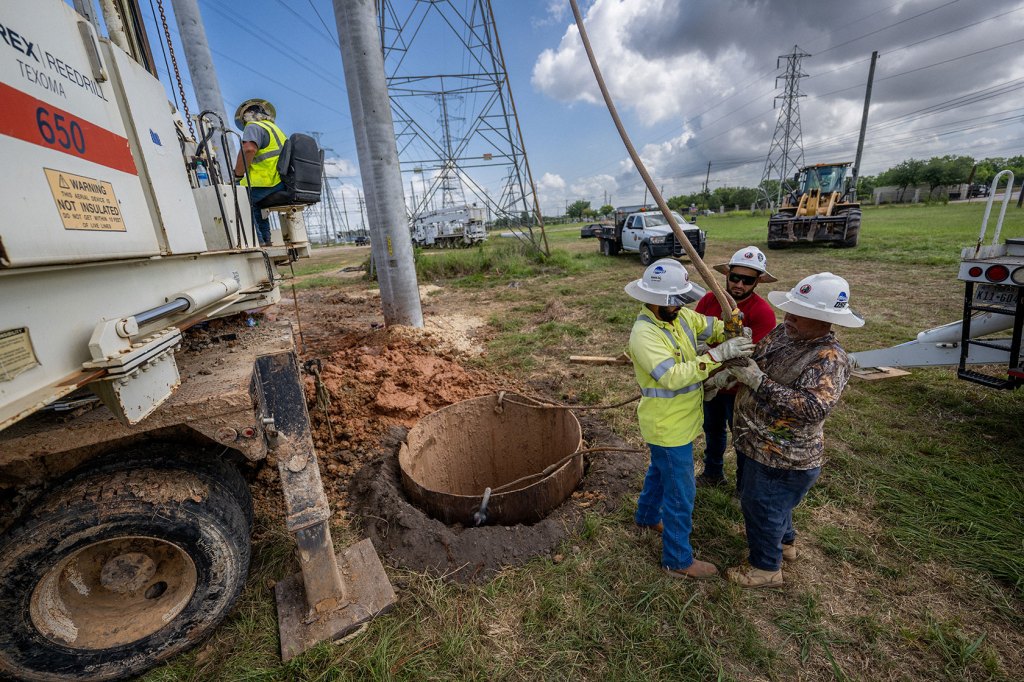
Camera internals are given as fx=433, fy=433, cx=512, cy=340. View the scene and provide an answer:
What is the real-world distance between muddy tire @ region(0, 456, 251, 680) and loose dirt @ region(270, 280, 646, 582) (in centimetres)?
97

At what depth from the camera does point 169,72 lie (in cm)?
276

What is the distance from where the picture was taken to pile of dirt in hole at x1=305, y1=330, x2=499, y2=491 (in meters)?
3.98

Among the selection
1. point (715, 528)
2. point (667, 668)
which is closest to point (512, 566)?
point (667, 668)

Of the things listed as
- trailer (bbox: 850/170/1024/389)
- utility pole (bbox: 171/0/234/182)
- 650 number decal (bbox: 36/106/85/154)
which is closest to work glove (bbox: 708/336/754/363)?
trailer (bbox: 850/170/1024/389)

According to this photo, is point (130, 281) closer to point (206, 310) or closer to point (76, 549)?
point (206, 310)

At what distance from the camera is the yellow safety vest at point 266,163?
382 cm

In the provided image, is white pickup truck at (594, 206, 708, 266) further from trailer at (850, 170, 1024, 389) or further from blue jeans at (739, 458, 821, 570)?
blue jeans at (739, 458, 821, 570)

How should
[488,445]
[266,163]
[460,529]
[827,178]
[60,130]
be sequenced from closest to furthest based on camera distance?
1. [60,130]
2. [460,529]
3. [266,163]
4. [488,445]
5. [827,178]

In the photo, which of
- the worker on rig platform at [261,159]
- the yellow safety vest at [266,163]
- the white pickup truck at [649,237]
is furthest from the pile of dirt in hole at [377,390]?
the white pickup truck at [649,237]

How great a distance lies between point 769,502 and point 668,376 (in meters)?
0.89

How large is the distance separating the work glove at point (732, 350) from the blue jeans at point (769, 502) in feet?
1.94

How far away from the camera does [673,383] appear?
2221mm

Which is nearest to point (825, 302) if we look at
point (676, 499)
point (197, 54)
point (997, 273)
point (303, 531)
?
point (676, 499)

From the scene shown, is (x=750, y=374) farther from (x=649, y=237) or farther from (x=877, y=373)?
(x=649, y=237)
